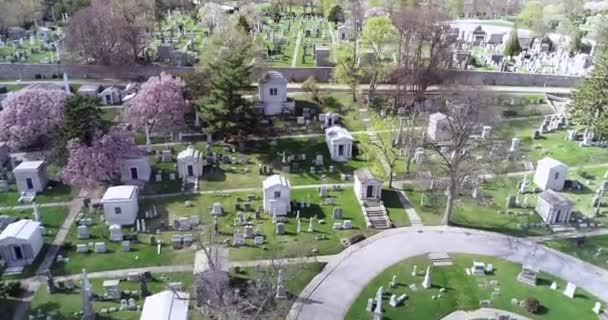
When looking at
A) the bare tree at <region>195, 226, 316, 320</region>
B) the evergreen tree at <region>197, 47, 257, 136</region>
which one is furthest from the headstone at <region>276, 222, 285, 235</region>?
the evergreen tree at <region>197, 47, 257, 136</region>

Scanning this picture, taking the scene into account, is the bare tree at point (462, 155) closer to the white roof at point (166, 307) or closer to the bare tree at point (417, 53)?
the bare tree at point (417, 53)

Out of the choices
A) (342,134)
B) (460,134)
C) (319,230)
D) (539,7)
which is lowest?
(319,230)

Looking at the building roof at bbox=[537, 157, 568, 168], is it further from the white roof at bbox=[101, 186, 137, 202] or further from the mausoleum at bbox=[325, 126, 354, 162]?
the white roof at bbox=[101, 186, 137, 202]

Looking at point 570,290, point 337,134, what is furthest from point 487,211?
point 337,134

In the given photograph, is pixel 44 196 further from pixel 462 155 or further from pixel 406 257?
pixel 462 155

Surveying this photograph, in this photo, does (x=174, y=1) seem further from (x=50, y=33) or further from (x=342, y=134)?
(x=342, y=134)

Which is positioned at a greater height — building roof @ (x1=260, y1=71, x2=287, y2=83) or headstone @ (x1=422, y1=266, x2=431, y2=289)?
building roof @ (x1=260, y1=71, x2=287, y2=83)

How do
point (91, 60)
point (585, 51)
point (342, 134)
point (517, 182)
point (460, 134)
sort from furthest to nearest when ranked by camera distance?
point (585, 51)
point (91, 60)
point (342, 134)
point (517, 182)
point (460, 134)

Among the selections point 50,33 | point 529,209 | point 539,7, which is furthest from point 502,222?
point 50,33
